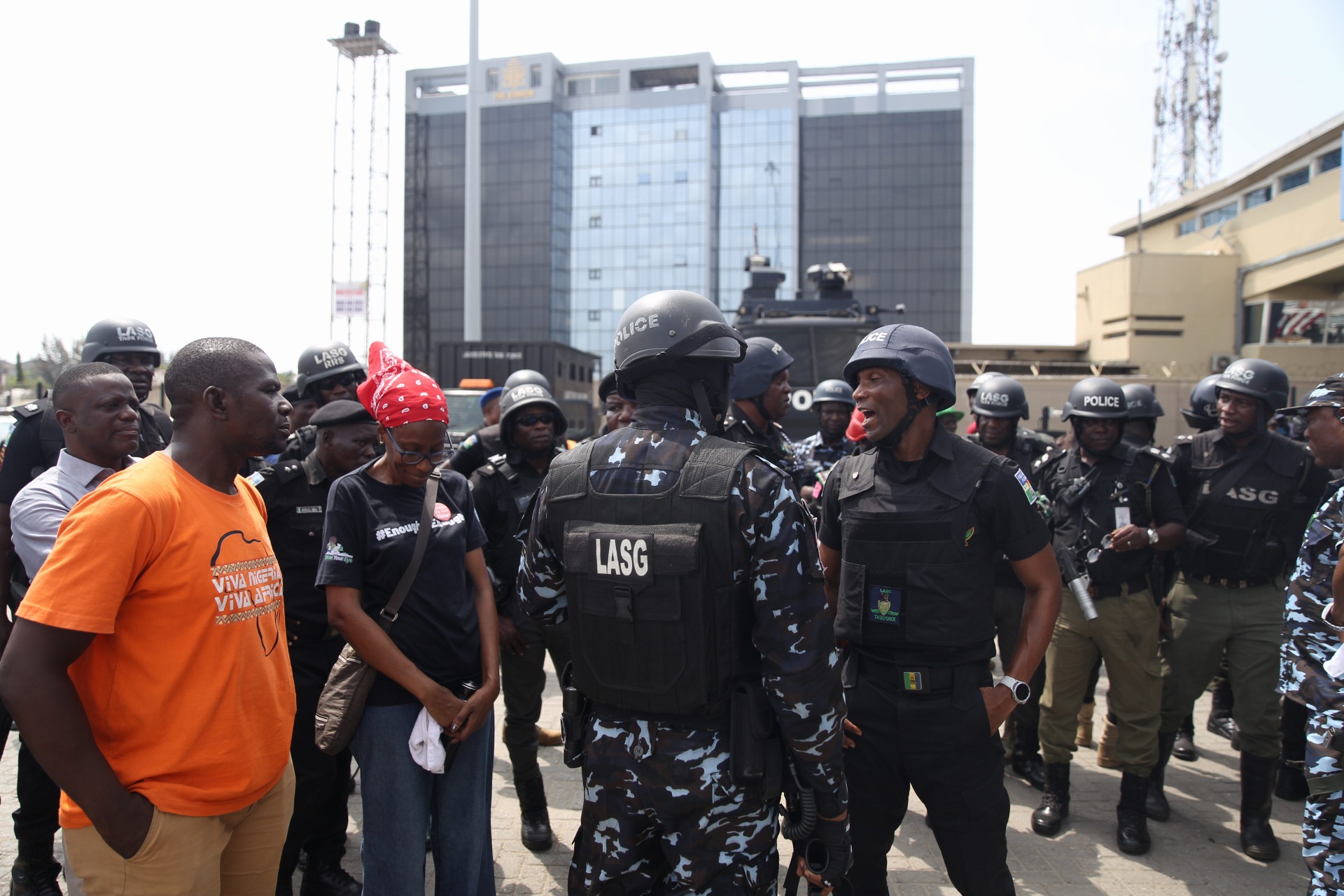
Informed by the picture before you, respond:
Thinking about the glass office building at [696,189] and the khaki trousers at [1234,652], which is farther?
the glass office building at [696,189]

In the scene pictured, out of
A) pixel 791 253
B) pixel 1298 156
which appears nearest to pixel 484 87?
pixel 791 253

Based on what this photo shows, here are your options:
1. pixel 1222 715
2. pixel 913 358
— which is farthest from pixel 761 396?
pixel 1222 715

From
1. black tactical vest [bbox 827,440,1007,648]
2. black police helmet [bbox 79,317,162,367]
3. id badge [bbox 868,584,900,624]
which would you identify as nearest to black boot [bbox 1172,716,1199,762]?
black tactical vest [bbox 827,440,1007,648]

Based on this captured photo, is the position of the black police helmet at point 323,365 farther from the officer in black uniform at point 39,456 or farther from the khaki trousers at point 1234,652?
the khaki trousers at point 1234,652

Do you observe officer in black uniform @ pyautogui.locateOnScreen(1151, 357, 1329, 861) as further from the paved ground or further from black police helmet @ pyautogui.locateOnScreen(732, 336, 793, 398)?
black police helmet @ pyautogui.locateOnScreen(732, 336, 793, 398)

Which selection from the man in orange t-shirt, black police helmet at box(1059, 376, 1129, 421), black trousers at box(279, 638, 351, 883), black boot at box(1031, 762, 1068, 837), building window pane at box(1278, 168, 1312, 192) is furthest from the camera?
building window pane at box(1278, 168, 1312, 192)

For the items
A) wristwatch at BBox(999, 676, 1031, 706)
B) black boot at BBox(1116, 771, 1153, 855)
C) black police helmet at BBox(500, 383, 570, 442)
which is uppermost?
black police helmet at BBox(500, 383, 570, 442)

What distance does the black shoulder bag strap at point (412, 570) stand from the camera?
8.77ft

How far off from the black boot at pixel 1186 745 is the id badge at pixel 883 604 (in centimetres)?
338

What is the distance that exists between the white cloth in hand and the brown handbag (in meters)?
0.20

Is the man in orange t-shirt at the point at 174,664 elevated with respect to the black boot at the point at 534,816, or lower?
elevated

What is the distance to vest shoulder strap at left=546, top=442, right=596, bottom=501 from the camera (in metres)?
2.29

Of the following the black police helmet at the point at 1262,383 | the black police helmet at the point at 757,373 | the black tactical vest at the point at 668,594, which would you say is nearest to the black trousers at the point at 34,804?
the black tactical vest at the point at 668,594

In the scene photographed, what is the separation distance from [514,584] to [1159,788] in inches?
137
